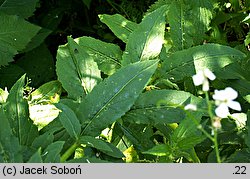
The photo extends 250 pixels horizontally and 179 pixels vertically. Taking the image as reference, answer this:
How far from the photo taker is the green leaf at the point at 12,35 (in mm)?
2564

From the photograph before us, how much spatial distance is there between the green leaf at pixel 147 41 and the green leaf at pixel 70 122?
14.4 inches

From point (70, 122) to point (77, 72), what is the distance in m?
0.28

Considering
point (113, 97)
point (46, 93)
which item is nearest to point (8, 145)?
point (113, 97)

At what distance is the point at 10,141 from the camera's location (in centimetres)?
155

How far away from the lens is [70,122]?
1.66 meters

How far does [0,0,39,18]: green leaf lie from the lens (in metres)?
2.77

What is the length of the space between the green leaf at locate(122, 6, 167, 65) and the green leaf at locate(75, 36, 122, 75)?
13 centimetres

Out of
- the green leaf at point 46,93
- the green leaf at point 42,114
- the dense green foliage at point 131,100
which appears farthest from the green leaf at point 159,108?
the green leaf at point 46,93

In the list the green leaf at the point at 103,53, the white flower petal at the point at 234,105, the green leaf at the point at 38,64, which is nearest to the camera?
the white flower petal at the point at 234,105

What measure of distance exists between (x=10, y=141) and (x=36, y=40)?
4.95 feet

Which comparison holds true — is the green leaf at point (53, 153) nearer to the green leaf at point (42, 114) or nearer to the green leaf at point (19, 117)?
the green leaf at point (19, 117)

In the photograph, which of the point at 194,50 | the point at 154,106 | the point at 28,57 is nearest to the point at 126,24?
the point at 194,50

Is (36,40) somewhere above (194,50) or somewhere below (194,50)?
above
